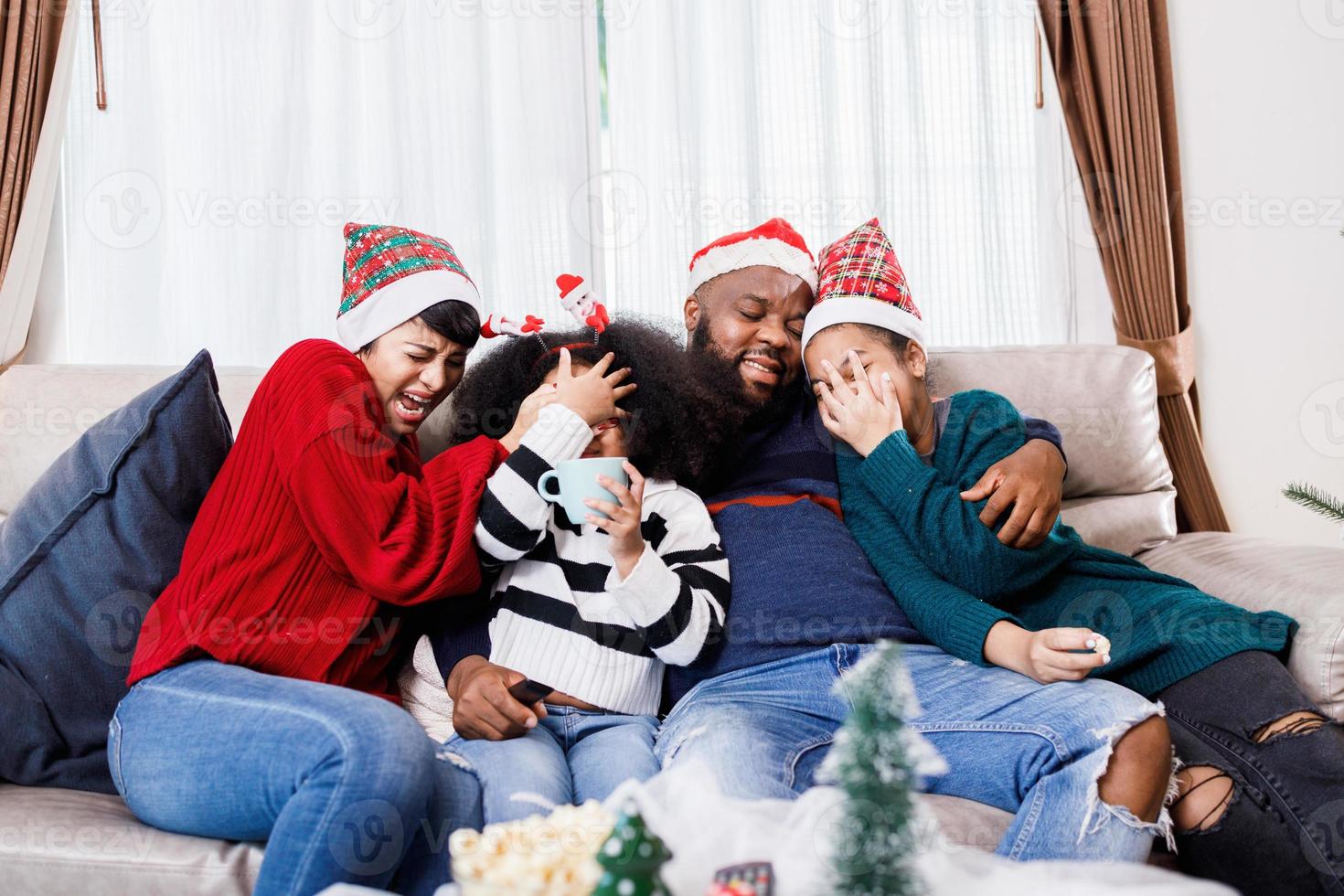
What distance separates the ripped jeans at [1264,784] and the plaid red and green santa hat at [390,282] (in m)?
1.30

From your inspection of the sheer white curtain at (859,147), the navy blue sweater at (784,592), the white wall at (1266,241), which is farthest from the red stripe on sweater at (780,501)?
the white wall at (1266,241)

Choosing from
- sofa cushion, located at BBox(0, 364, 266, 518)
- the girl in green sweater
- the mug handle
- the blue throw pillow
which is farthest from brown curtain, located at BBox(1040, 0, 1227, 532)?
the blue throw pillow

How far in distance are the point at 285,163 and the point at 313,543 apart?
1.57 m

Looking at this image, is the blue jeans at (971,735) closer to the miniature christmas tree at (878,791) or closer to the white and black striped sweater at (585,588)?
the white and black striped sweater at (585,588)

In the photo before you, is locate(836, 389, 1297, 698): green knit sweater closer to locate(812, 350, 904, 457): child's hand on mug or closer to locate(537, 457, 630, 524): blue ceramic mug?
locate(812, 350, 904, 457): child's hand on mug

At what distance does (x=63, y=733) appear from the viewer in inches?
55.5

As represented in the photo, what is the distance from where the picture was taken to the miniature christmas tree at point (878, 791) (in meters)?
Result: 0.68

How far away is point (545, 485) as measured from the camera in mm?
1443

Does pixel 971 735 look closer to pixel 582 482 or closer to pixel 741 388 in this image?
pixel 582 482

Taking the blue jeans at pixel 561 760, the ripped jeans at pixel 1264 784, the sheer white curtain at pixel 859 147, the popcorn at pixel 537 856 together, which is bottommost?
the ripped jeans at pixel 1264 784

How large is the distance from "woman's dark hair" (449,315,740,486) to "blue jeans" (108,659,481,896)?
598 mm

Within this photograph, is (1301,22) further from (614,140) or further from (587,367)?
(587,367)

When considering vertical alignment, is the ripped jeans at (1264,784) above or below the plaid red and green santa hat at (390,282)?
below

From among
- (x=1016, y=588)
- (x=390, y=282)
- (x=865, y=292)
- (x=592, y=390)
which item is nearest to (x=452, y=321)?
(x=390, y=282)
